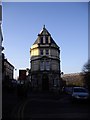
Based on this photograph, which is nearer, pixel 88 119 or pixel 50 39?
pixel 88 119

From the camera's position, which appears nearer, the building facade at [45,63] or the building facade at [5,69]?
the building facade at [5,69]

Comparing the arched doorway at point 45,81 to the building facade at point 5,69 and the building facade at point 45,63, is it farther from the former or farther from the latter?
the building facade at point 5,69

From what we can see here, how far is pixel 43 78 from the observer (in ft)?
278

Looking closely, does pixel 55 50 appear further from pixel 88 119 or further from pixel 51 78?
pixel 88 119

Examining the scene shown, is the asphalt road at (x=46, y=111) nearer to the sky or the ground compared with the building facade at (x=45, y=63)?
nearer to the ground

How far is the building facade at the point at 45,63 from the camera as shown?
84.5 m

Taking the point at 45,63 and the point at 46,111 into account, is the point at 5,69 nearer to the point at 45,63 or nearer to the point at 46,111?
the point at 45,63

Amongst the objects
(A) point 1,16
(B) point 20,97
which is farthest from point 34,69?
(A) point 1,16

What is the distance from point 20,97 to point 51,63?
47.7 m

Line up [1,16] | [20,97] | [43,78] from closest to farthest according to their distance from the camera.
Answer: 1. [1,16]
2. [20,97]
3. [43,78]

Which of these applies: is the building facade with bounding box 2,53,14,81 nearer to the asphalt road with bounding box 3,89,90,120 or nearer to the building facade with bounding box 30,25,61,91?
the building facade with bounding box 30,25,61,91

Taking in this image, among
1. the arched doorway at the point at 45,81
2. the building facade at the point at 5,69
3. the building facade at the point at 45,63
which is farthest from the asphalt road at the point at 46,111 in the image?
the building facade at the point at 45,63

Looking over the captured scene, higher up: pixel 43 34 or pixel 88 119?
pixel 43 34

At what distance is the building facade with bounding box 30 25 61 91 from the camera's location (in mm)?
84500
